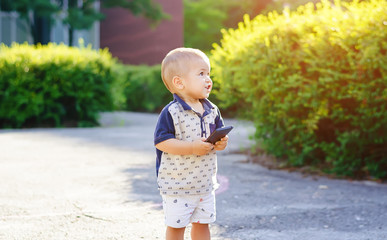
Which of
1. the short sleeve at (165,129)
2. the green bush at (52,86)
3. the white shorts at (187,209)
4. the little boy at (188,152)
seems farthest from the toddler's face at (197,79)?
the green bush at (52,86)

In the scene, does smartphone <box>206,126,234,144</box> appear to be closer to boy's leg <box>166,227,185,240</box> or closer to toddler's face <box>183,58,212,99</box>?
toddler's face <box>183,58,212,99</box>

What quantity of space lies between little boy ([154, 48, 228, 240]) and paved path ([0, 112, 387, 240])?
708mm

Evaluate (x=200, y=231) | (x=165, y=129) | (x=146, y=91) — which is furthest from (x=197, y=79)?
(x=146, y=91)

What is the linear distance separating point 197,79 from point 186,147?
1.28 feet

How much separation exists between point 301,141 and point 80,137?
4.42 meters

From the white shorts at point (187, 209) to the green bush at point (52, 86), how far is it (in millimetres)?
8278

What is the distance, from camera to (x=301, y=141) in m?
6.15

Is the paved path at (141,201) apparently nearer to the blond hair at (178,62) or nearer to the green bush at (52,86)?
the blond hair at (178,62)

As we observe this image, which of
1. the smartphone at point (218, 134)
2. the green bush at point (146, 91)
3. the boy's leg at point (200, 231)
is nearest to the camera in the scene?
the smartphone at point (218, 134)

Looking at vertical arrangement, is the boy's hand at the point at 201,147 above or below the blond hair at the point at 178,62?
below

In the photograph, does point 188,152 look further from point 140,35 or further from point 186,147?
point 140,35

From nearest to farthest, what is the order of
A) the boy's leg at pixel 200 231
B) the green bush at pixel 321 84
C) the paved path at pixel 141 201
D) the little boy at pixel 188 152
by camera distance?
the little boy at pixel 188 152
the boy's leg at pixel 200 231
the paved path at pixel 141 201
the green bush at pixel 321 84

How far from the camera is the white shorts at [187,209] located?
292 cm

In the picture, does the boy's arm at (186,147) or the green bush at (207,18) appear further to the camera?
the green bush at (207,18)
